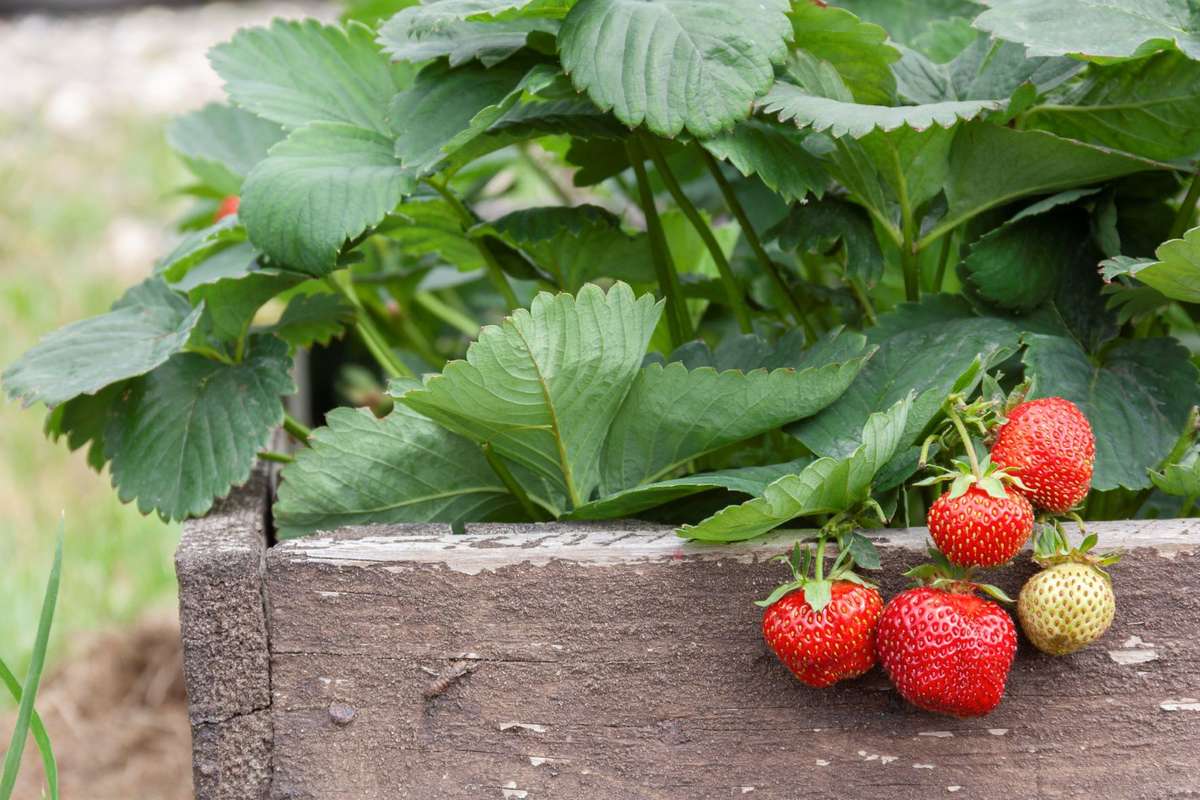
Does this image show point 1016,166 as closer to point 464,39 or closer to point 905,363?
point 905,363

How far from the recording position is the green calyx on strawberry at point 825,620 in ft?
2.05

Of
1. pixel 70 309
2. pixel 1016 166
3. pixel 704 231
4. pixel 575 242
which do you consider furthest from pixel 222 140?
pixel 70 309

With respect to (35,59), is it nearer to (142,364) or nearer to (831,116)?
(142,364)

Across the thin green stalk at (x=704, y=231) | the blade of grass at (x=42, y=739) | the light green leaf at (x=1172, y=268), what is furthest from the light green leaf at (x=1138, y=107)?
the blade of grass at (x=42, y=739)

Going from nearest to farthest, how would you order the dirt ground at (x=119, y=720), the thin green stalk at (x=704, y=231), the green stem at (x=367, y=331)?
1. the thin green stalk at (x=704, y=231)
2. the green stem at (x=367, y=331)
3. the dirt ground at (x=119, y=720)

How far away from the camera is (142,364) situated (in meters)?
0.78

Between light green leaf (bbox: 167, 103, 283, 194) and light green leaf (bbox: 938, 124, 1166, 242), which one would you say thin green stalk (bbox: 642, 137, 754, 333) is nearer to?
light green leaf (bbox: 938, 124, 1166, 242)

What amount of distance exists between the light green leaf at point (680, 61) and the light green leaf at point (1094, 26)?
121 millimetres

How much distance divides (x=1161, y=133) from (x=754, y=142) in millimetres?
242

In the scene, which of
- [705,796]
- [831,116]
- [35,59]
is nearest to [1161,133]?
[831,116]

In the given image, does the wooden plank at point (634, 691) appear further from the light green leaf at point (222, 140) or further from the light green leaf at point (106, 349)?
the light green leaf at point (222, 140)

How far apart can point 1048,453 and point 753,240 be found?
0.28 m

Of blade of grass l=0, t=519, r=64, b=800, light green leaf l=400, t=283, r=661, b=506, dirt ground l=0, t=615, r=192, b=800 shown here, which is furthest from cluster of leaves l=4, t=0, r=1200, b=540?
dirt ground l=0, t=615, r=192, b=800

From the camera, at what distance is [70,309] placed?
7.70 ft
